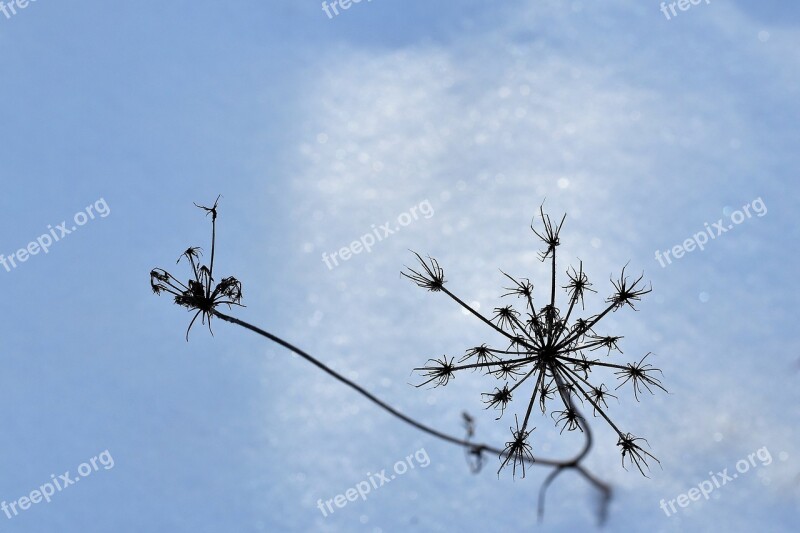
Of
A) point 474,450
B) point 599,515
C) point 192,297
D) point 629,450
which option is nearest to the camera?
point 192,297

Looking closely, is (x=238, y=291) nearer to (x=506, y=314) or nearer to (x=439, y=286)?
(x=439, y=286)

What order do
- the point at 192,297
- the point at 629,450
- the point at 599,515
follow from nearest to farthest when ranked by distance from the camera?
1. the point at 192,297
2. the point at 629,450
3. the point at 599,515

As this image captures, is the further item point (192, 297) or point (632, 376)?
point (632, 376)

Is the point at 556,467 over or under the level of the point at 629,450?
over

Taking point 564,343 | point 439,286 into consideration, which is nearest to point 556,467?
point 564,343

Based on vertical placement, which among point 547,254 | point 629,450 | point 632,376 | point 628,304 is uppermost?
point 547,254

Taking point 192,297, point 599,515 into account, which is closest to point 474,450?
point 599,515

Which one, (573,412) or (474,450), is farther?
(474,450)

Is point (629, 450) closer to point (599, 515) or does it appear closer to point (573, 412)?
point (573, 412)

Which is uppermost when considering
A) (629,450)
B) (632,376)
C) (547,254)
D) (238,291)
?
(238,291)
